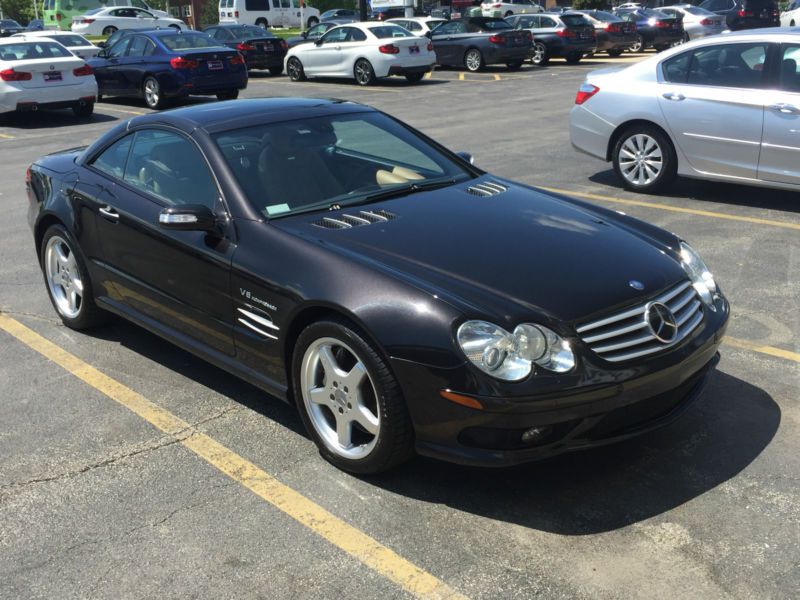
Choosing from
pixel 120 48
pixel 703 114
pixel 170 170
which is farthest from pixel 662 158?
pixel 120 48

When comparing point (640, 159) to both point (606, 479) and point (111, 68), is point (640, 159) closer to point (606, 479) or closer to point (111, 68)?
point (606, 479)

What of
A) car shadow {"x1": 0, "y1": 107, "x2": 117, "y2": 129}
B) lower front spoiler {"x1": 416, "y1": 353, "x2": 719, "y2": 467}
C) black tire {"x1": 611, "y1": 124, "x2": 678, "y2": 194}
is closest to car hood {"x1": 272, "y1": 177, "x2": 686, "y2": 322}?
lower front spoiler {"x1": 416, "y1": 353, "x2": 719, "y2": 467}

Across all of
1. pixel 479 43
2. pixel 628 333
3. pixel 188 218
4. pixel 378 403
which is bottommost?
pixel 378 403

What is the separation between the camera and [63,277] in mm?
5879

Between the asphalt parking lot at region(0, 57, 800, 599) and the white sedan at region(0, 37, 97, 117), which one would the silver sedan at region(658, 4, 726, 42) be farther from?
the asphalt parking lot at region(0, 57, 800, 599)

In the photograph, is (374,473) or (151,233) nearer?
(374,473)

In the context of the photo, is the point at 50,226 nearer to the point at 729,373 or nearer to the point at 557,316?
the point at 557,316

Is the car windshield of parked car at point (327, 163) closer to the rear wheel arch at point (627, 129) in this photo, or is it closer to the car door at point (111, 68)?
the rear wheel arch at point (627, 129)

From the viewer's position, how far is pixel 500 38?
80.4 feet

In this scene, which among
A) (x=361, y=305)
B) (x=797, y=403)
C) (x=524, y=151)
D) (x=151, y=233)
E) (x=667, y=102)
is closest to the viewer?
(x=361, y=305)

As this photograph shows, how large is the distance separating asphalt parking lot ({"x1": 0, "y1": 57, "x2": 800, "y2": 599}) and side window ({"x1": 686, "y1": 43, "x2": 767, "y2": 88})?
3329mm

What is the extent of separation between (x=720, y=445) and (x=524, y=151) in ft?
26.8

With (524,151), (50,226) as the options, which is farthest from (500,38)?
(50,226)

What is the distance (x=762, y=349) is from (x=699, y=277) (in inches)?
44.0
